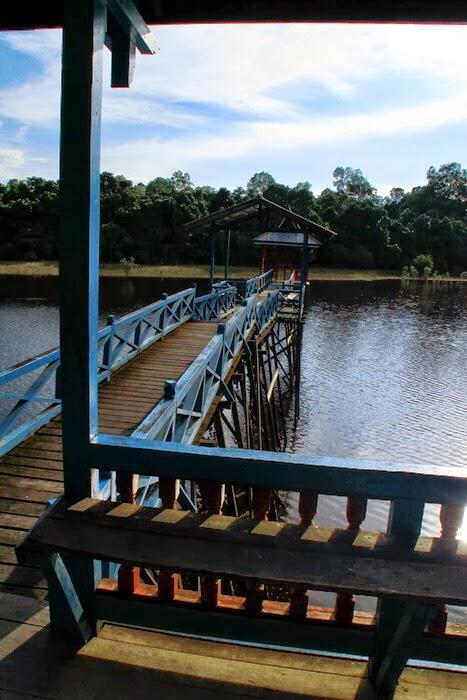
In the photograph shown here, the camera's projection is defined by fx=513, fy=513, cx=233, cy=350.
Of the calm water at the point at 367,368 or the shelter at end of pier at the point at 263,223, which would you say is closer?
the calm water at the point at 367,368

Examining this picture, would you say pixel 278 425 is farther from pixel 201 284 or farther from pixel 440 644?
pixel 201 284

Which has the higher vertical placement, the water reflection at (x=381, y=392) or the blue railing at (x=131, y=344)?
the blue railing at (x=131, y=344)

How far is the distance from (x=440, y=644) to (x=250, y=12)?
3.13 m

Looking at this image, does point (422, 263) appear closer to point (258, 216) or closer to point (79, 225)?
point (258, 216)

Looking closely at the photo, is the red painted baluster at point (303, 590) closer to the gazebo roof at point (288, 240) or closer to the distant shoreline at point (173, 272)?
the gazebo roof at point (288, 240)

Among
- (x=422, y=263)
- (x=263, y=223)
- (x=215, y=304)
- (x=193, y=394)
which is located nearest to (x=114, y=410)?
(x=193, y=394)

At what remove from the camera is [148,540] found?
2.35 meters

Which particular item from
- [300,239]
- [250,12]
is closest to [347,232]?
[300,239]

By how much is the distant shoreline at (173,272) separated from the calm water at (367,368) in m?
6.27

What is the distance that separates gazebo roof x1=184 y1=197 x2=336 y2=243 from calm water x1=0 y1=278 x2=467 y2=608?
6.88 meters

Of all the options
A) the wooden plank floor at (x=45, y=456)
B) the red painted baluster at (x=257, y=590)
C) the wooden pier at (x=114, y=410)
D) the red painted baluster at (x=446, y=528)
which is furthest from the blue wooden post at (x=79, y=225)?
the wooden plank floor at (x=45, y=456)

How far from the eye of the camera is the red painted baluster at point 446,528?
7.73 ft

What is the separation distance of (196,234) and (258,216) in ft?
133

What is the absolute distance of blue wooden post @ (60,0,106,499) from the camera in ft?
7.50
